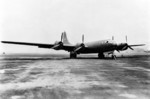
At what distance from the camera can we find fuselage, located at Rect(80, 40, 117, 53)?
3551 centimetres

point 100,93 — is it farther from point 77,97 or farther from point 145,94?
point 145,94

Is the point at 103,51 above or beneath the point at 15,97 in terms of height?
above

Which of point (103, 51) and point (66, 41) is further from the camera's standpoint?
point (66, 41)

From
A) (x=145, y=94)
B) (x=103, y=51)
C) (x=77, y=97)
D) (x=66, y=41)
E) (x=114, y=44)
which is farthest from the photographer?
(x=66, y=41)

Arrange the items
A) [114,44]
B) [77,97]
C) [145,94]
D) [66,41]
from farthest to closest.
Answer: [66,41] < [114,44] < [145,94] < [77,97]

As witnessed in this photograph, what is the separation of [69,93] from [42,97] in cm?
109

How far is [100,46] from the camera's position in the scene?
36719mm

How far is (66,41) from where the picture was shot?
5125 centimetres

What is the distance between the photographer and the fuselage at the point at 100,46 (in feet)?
117

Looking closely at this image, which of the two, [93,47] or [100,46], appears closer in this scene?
[100,46]

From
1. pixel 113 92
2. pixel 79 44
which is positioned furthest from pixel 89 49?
pixel 113 92

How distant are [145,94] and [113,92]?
1.15m

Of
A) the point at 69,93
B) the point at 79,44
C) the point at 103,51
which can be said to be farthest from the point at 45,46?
the point at 69,93

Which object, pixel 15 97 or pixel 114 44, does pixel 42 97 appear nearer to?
pixel 15 97
